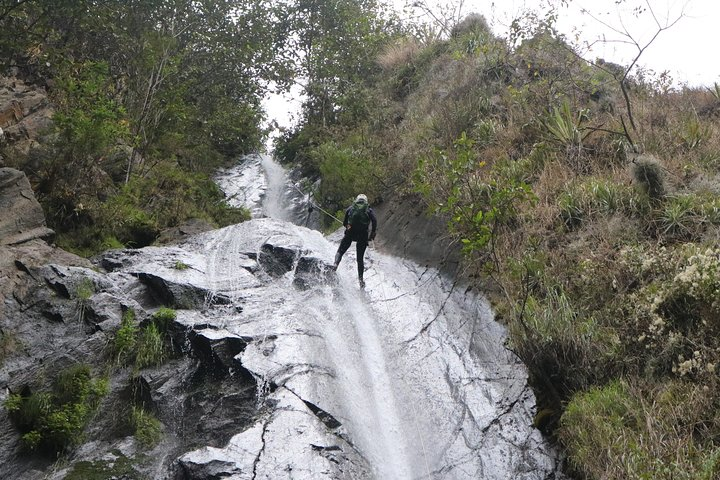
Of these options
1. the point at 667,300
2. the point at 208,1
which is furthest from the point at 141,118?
the point at 667,300

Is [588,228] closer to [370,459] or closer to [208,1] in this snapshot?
[370,459]

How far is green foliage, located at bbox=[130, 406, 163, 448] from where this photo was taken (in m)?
7.73

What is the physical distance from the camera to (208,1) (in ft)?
73.0

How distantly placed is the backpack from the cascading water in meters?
1.23

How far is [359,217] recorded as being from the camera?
40.7ft

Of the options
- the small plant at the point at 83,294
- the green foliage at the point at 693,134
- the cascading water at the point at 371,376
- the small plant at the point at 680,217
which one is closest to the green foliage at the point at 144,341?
the small plant at the point at 83,294

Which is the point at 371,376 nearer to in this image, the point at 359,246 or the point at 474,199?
the point at 474,199

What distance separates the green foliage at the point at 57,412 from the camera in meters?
7.38

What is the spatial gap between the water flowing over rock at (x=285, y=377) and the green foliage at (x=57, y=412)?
7.3 inches

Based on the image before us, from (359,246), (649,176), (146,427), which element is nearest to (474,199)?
(649,176)

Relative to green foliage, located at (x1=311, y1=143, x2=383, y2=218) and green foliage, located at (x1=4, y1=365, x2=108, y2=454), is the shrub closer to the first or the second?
green foliage, located at (x1=4, y1=365, x2=108, y2=454)

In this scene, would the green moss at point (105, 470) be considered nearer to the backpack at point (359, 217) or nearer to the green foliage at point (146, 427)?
the green foliage at point (146, 427)

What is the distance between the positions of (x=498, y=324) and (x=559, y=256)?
1.54m

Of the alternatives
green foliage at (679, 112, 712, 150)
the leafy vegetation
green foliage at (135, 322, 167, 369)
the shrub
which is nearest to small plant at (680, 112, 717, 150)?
green foliage at (679, 112, 712, 150)
